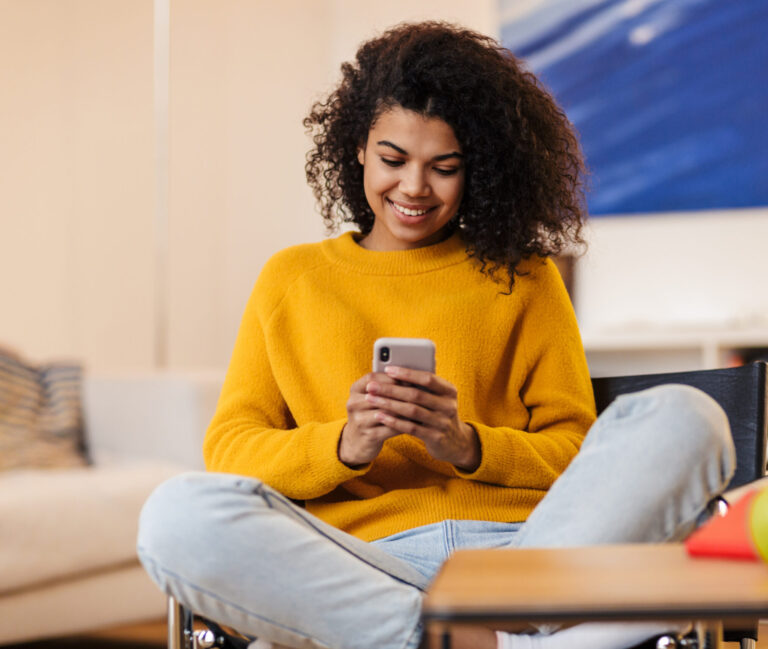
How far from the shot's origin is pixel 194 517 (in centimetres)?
99

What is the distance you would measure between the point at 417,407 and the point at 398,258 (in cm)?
36

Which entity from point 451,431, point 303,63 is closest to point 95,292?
point 303,63

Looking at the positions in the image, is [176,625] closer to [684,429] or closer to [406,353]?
[406,353]

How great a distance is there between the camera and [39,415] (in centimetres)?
228

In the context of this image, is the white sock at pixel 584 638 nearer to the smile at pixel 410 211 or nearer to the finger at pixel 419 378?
the finger at pixel 419 378

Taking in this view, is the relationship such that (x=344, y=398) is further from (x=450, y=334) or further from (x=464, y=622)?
(x=464, y=622)

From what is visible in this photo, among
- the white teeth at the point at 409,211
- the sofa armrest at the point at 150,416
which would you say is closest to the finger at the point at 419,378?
the white teeth at the point at 409,211

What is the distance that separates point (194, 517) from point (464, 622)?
43 centimetres

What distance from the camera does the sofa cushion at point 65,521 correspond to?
185 centimetres

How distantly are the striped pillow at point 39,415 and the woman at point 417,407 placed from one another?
3.17ft

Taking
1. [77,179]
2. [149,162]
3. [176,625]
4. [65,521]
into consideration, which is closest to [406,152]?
[176,625]

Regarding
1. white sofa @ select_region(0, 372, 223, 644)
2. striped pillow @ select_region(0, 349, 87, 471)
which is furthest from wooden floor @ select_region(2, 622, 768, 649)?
striped pillow @ select_region(0, 349, 87, 471)

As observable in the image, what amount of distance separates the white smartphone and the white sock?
0.31 metres

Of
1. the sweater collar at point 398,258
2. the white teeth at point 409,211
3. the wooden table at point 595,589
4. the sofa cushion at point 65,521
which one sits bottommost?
the sofa cushion at point 65,521
